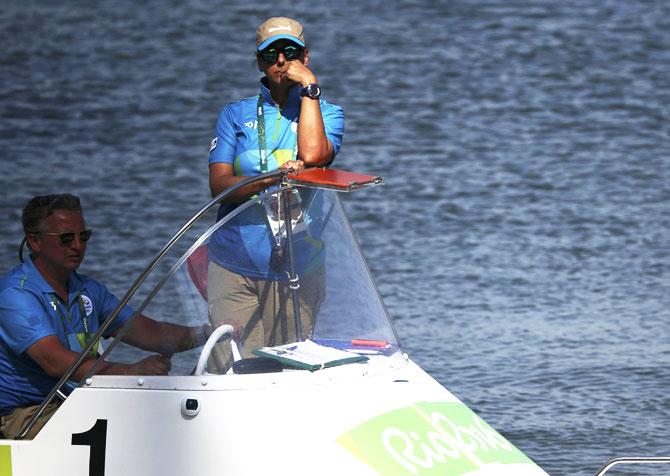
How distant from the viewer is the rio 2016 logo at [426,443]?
4055mm

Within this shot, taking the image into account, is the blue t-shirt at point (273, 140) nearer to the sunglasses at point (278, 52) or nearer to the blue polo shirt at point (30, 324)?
the sunglasses at point (278, 52)

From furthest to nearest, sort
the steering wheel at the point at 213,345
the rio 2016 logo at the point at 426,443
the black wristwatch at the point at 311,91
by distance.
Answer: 1. the black wristwatch at the point at 311,91
2. the steering wheel at the point at 213,345
3. the rio 2016 logo at the point at 426,443

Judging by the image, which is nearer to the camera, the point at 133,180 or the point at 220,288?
the point at 220,288

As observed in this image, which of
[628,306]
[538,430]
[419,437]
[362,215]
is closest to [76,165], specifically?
[362,215]

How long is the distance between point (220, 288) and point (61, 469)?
669 mm

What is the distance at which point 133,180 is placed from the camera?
12.3 m

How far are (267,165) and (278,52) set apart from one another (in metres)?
0.36

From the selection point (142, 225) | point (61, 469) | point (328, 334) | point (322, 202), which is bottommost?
point (142, 225)

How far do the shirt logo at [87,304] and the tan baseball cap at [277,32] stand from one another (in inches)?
37.5

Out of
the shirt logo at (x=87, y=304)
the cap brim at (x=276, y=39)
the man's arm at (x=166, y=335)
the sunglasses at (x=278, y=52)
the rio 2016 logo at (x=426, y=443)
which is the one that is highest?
the cap brim at (x=276, y=39)

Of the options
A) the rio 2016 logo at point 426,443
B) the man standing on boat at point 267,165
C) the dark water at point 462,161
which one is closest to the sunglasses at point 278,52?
the man standing on boat at point 267,165

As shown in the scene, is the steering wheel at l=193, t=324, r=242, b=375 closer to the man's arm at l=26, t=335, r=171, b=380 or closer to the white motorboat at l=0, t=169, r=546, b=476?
the white motorboat at l=0, t=169, r=546, b=476

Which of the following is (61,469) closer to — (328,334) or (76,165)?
(328,334)

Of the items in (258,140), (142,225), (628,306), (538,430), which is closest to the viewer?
(258,140)
